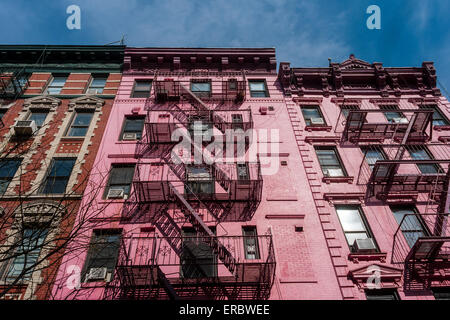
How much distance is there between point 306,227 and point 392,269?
3038 millimetres

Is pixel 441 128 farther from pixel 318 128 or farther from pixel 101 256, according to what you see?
pixel 101 256

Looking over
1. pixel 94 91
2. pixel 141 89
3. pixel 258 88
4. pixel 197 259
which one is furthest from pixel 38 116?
pixel 258 88

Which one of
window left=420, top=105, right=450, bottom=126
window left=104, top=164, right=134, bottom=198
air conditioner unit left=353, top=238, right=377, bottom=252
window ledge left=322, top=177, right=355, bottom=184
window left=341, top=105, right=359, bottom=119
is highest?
window left=341, top=105, right=359, bottom=119

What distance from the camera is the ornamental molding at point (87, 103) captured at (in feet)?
54.2

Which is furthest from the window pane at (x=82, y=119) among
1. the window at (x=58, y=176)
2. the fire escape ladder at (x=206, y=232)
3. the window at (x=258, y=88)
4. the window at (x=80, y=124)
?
the window at (x=258, y=88)

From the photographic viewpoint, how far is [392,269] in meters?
10.5

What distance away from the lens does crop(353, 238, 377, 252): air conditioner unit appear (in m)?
11.0

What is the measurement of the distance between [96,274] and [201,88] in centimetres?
1197

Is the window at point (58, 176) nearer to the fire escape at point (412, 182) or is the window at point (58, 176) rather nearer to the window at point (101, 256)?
the window at point (101, 256)

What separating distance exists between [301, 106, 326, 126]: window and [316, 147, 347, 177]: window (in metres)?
1.63

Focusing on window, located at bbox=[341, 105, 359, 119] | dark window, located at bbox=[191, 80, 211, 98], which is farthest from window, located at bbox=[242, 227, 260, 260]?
window, located at bbox=[341, 105, 359, 119]

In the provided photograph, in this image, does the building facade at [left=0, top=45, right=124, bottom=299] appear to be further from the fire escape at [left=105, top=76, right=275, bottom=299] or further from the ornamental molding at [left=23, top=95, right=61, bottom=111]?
the fire escape at [left=105, top=76, right=275, bottom=299]

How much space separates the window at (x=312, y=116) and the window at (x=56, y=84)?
1382cm

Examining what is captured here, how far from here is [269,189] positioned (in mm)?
13188
